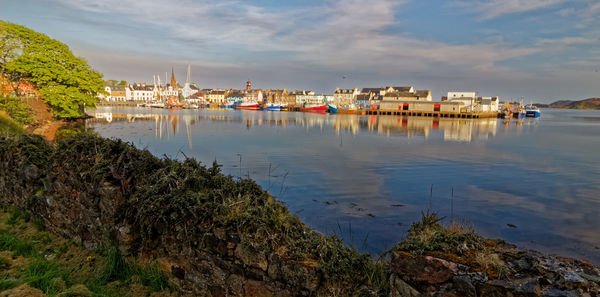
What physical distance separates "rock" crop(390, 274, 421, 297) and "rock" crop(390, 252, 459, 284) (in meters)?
0.08

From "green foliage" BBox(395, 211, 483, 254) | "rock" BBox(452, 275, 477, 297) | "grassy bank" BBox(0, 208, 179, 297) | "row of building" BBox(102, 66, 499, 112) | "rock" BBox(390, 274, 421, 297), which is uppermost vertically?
"row of building" BBox(102, 66, 499, 112)

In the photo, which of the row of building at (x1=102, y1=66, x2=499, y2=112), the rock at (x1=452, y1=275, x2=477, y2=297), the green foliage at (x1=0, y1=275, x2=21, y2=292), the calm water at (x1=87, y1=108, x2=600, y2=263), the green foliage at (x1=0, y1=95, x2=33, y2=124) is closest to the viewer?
the rock at (x1=452, y1=275, x2=477, y2=297)

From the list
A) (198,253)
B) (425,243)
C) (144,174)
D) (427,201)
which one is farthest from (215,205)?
(427,201)

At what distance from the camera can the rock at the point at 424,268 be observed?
316cm

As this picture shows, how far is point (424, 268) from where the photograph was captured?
325 cm

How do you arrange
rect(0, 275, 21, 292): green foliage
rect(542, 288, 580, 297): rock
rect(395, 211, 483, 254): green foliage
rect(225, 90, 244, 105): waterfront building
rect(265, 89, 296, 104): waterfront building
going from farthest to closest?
1. rect(225, 90, 244, 105): waterfront building
2. rect(265, 89, 296, 104): waterfront building
3. rect(0, 275, 21, 292): green foliage
4. rect(395, 211, 483, 254): green foliage
5. rect(542, 288, 580, 297): rock

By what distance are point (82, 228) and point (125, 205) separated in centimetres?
146

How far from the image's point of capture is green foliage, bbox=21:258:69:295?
460 cm

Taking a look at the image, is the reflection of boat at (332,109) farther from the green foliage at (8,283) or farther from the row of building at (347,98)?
the green foliage at (8,283)

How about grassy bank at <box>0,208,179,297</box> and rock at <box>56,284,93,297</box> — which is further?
grassy bank at <box>0,208,179,297</box>

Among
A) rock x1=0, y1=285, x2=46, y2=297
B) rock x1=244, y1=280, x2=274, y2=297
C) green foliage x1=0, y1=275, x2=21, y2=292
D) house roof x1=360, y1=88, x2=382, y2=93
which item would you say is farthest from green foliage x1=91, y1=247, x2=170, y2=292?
house roof x1=360, y1=88, x2=382, y2=93

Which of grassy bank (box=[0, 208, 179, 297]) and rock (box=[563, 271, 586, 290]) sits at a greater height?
rock (box=[563, 271, 586, 290])

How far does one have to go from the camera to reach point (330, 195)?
45.1 feet

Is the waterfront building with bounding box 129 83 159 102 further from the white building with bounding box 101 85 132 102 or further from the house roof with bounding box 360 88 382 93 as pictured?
the house roof with bounding box 360 88 382 93
